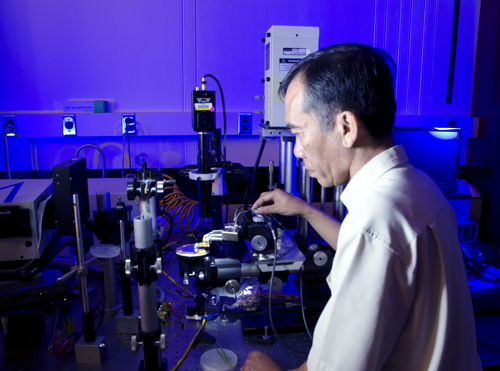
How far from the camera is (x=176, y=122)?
2.28 m

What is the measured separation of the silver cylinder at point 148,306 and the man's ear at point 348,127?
56 cm

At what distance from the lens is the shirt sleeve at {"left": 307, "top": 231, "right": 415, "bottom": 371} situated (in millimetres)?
536

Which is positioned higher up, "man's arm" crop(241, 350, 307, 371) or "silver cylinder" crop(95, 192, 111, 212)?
"silver cylinder" crop(95, 192, 111, 212)

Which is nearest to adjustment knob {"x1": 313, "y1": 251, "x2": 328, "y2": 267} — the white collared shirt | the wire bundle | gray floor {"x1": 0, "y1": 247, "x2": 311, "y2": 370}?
gray floor {"x1": 0, "y1": 247, "x2": 311, "y2": 370}

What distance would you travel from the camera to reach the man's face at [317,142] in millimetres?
733

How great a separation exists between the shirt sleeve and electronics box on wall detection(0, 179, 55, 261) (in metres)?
0.97

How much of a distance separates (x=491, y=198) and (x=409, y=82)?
0.99 metres

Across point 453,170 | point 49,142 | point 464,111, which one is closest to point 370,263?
point 453,170

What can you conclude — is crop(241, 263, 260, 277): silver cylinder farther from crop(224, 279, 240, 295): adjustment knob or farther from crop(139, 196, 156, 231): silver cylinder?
crop(139, 196, 156, 231): silver cylinder

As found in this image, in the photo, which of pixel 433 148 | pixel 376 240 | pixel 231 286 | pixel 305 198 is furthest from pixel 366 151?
pixel 433 148

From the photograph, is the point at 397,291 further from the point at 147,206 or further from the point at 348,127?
the point at 147,206

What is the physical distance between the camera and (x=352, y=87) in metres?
0.68

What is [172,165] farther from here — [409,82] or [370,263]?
[370,263]

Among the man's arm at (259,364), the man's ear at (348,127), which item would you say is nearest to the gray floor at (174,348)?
the man's arm at (259,364)
